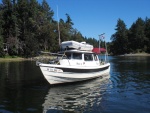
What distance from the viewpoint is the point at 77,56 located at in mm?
27656

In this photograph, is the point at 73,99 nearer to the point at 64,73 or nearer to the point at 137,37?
the point at 64,73

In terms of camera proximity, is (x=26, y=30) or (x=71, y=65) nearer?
(x=71, y=65)

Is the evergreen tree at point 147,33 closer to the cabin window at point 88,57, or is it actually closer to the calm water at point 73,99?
the cabin window at point 88,57

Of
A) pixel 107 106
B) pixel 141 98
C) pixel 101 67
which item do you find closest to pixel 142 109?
pixel 107 106

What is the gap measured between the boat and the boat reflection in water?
89 cm

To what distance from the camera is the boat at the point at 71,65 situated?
24891mm

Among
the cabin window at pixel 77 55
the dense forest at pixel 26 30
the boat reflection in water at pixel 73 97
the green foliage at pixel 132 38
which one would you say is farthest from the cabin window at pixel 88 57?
the green foliage at pixel 132 38

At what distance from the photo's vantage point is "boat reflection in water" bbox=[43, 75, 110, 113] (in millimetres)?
17122

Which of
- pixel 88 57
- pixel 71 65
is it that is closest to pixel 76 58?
pixel 71 65

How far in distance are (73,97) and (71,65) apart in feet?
20.2

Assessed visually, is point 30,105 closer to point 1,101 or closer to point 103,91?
point 1,101

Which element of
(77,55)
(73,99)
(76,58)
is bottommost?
(73,99)

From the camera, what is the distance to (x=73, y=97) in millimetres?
20469

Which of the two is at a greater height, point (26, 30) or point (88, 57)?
point (26, 30)
